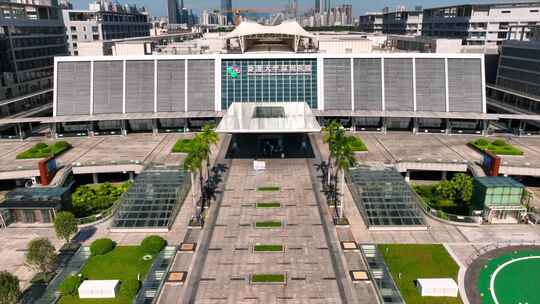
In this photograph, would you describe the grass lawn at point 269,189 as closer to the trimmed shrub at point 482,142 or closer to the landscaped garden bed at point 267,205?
the landscaped garden bed at point 267,205

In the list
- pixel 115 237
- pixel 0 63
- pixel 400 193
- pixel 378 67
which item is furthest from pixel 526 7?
pixel 0 63

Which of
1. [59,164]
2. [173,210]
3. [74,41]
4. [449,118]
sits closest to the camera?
[173,210]

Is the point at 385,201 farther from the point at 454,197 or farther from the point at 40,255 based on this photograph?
the point at 40,255

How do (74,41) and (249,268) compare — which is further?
(74,41)

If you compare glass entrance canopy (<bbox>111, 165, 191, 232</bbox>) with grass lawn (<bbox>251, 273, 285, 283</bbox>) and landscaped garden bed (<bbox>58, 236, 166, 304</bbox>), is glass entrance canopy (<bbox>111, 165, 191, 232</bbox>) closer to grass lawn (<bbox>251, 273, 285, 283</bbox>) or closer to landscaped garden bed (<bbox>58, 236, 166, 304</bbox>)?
landscaped garden bed (<bbox>58, 236, 166, 304</bbox>)

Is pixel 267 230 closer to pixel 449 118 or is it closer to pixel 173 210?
pixel 173 210

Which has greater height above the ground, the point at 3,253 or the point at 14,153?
the point at 14,153

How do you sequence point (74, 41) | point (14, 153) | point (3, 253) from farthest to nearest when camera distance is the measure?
point (74, 41) → point (14, 153) → point (3, 253)

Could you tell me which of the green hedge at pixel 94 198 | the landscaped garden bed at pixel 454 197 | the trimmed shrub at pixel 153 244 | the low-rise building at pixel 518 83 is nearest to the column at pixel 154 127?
the green hedge at pixel 94 198
